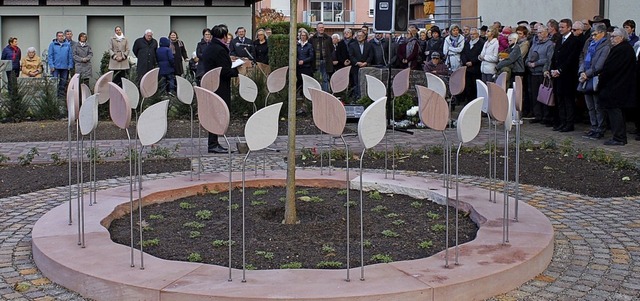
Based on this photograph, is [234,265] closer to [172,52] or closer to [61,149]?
[61,149]

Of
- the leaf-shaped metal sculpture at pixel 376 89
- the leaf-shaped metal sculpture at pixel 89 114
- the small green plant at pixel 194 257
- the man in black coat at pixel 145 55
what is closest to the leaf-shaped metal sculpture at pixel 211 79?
the leaf-shaped metal sculpture at pixel 376 89

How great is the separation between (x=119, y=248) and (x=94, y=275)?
2.19 ft

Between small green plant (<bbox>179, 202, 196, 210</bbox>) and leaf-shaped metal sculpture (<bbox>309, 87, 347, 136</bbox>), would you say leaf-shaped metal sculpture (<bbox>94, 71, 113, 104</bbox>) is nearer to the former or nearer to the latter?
small green plant (<bbox>179, 202, 196, 210</bbox>)

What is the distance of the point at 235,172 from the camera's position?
9.97 m

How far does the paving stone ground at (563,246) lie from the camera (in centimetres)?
575

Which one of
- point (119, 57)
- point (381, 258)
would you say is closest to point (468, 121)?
point (381, 258)

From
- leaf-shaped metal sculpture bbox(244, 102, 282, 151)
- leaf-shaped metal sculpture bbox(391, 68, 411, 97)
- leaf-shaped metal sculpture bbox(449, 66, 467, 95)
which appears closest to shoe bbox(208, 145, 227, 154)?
leaf-shaped metal sculpture bbox(391, 68, 411, 97)

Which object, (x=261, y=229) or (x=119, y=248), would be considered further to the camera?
(x=261, y=229)

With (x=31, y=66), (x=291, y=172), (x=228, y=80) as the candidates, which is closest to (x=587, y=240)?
(x=291, y=172)

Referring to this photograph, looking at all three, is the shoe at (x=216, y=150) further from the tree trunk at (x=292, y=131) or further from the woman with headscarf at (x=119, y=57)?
the woman with headscarf at (x=119, y=57)

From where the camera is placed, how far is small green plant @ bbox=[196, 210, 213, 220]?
749 centimetres

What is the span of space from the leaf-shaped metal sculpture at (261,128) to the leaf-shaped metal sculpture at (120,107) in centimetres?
96

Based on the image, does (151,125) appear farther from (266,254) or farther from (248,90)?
(248,90)

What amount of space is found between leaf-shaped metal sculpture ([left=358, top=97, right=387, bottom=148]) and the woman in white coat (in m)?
12.3
